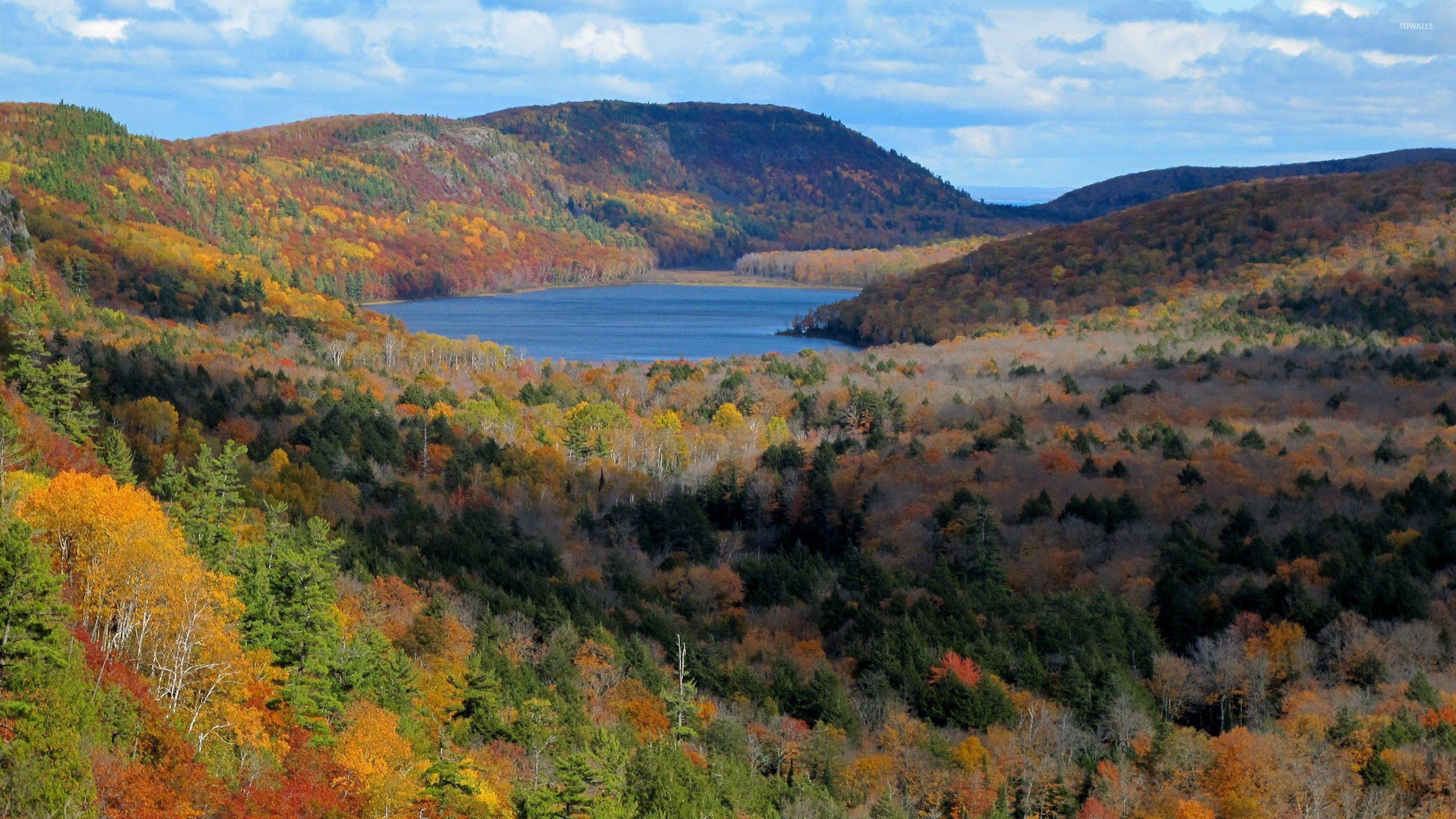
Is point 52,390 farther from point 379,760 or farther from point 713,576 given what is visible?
point 379,760

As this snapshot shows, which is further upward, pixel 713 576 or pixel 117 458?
pixel 117 458

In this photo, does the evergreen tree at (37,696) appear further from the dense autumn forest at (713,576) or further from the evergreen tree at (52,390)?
the evergreen tree at (52,390)

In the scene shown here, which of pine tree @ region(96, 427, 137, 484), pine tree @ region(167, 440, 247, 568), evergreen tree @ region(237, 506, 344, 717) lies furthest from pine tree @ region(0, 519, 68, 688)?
pine tree @ region(96, 427, 137, 484)

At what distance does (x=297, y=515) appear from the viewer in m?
65.5

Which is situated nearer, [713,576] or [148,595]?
[148,595]

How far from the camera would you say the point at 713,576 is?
233 feet

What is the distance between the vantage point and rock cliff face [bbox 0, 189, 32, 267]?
124688 millimetres

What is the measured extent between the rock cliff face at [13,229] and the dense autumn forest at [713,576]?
0.47 meters

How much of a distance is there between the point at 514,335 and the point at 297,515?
131m

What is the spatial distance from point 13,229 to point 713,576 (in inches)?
3623

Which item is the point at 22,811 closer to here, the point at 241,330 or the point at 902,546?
the point at 902,546

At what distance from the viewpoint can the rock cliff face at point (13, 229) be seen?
12469 cm

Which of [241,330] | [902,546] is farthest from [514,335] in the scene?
[902,546]

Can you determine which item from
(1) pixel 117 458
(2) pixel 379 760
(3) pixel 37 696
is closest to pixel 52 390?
(1) pixel 117 458
